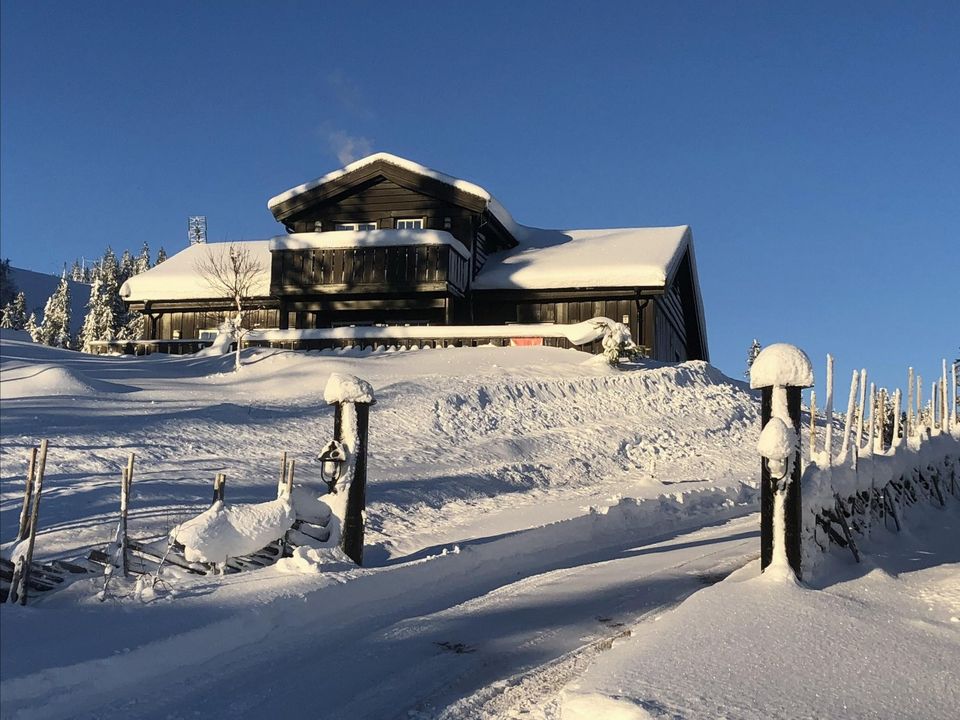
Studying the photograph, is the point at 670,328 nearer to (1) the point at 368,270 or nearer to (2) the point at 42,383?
(1) the point at 368,270

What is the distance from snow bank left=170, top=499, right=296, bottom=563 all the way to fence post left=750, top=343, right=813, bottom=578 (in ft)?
13.9

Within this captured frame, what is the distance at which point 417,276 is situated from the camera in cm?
2525

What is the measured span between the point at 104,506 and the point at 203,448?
347 cm

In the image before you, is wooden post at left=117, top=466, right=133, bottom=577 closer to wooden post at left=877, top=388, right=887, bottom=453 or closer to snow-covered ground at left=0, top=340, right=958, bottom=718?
snow-covered ground at left=0, top=340, right=958, bottom=718

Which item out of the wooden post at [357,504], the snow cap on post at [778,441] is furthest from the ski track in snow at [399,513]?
the snow cap on post at [778,441]

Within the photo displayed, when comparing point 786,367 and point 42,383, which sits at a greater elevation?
point 786,367

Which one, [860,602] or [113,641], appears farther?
[860,602]

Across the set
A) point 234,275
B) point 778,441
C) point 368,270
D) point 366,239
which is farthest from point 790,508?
point 234,275

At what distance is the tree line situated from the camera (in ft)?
215

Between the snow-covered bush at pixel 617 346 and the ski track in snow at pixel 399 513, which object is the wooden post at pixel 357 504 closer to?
the ski track in snow at pixel 399 513

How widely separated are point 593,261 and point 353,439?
18.5m

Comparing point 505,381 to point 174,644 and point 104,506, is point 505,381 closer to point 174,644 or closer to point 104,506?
point 104,506

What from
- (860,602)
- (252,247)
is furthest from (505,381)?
(252,247)

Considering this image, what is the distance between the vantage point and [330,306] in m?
27.0
